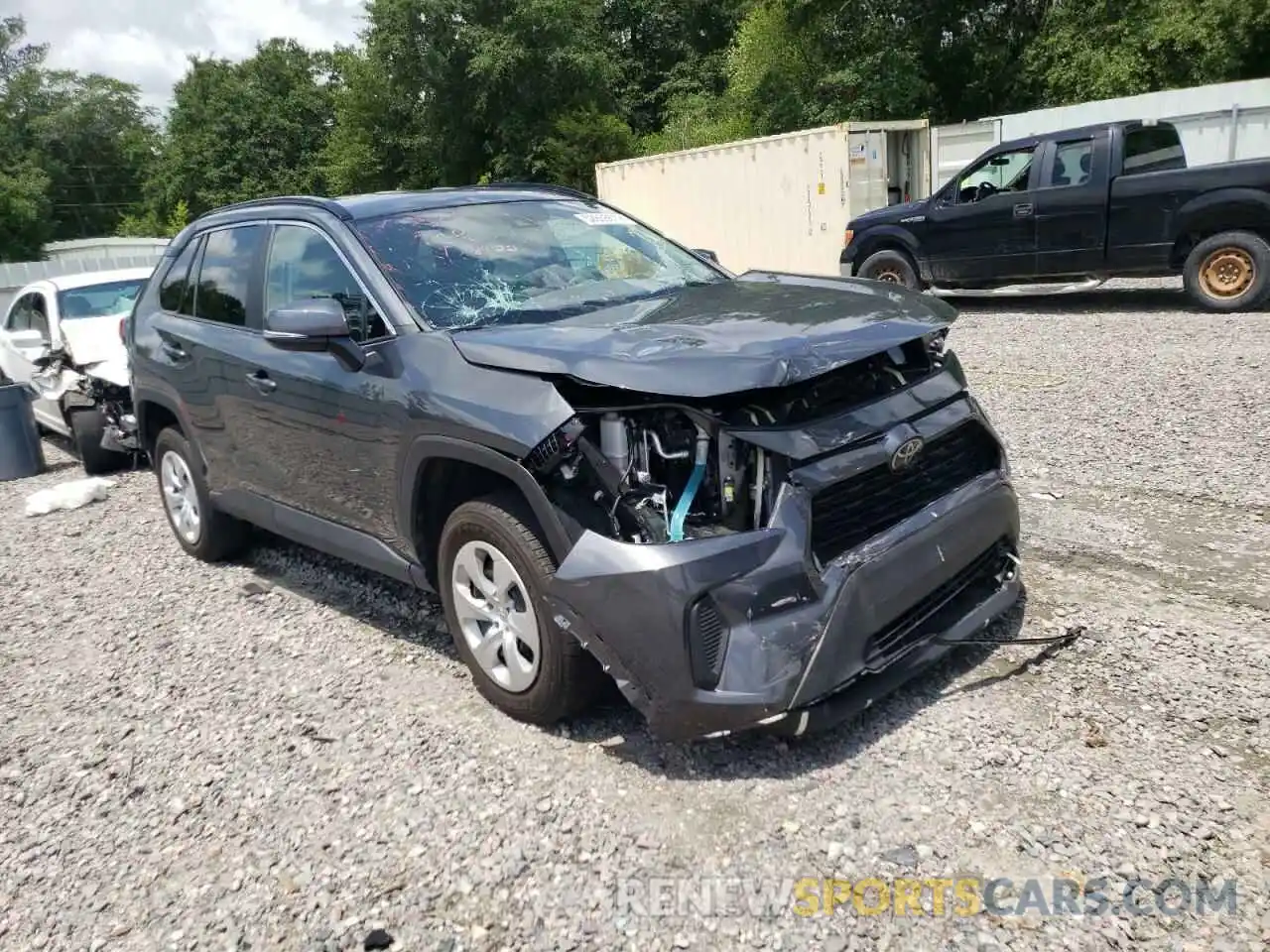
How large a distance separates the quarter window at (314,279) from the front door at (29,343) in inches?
216

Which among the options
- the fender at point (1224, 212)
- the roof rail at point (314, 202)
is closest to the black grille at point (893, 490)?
the roof rail at point (314, 202)

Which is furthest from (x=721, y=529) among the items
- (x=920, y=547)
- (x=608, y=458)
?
(x=920, y=547)

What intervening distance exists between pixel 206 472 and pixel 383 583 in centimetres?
111

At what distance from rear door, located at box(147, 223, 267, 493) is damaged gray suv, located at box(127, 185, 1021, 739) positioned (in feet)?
0.23

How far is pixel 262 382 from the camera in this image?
176 inches

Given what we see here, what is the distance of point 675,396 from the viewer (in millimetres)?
3041

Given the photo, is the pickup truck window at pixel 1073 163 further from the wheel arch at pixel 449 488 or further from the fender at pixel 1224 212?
the wheel arch at pixel 449 488

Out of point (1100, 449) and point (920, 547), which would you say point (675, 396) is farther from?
point (1100, 449)

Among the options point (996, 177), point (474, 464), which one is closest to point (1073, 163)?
point (996, 177)

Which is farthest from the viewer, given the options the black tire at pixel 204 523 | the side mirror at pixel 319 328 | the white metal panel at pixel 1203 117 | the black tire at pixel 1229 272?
the white metal panel at pixel 1203 117

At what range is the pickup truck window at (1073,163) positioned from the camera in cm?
1077

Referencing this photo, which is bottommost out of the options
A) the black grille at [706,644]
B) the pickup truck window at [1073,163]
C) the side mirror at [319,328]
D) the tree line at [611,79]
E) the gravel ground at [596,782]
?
the gravel ground at [596,782]

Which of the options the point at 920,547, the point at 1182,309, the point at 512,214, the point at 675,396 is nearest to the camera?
the point at 675,396

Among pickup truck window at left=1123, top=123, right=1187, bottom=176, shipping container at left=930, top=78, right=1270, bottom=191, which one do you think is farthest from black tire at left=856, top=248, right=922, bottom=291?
shipping container at left=930, top=78, right=1270, bottom=191
